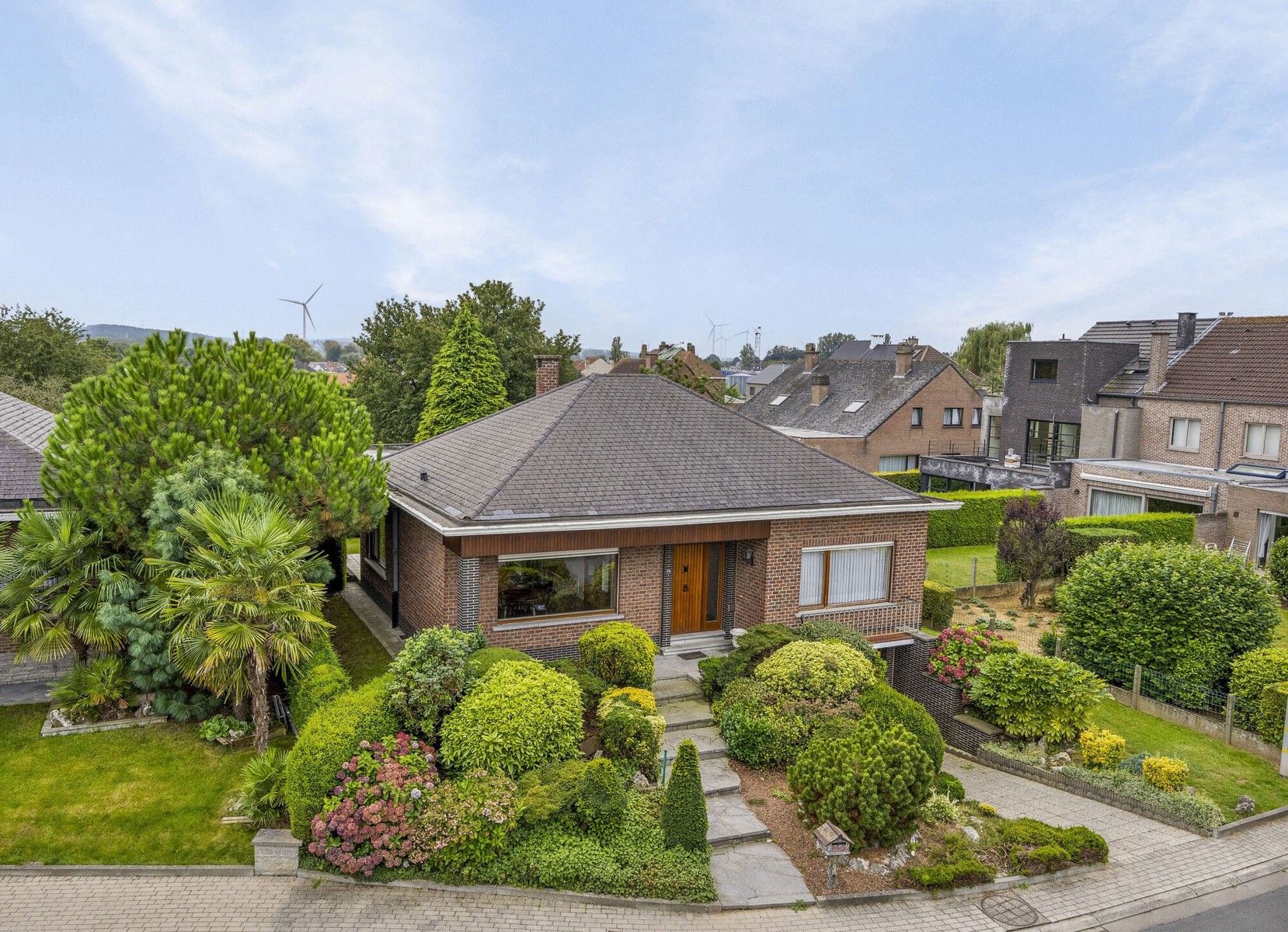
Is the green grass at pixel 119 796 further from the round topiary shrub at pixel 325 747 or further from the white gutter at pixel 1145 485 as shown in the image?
the white gutter at pixel 1145 485

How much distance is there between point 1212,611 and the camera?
16203mm

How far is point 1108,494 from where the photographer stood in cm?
3300

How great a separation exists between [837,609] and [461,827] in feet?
32.6

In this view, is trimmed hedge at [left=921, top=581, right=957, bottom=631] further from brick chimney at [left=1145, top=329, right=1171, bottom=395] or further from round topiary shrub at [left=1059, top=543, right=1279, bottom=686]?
brick chimney at [left=1145, top=329, right=1171, bottom=395]

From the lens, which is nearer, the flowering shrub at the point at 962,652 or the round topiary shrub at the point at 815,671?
the round topiary shrub at the point at 815,671

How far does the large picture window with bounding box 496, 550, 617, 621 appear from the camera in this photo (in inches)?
615

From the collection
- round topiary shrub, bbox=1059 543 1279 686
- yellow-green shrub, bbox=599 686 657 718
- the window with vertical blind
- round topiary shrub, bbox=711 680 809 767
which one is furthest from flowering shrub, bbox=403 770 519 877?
round topiary shrub, bbox=1059 543 1279 686

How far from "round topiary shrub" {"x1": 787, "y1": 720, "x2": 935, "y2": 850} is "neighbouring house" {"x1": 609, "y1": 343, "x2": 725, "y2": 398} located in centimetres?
2962

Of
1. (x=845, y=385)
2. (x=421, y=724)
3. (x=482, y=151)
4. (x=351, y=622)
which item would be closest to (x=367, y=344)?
(x=482, y=151)

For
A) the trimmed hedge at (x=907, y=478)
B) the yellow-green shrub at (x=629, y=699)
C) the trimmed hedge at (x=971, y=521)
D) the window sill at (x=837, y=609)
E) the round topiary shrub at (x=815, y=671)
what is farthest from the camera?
the trimmed hedge at (x=907, y=478)

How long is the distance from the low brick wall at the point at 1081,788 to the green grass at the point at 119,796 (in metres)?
11.9

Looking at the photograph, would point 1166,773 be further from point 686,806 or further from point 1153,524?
point 1153,524

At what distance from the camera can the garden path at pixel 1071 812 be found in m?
11.7

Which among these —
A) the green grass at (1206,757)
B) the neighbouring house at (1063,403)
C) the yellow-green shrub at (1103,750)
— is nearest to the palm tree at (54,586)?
the yellow-green shrub at (1103,750)
